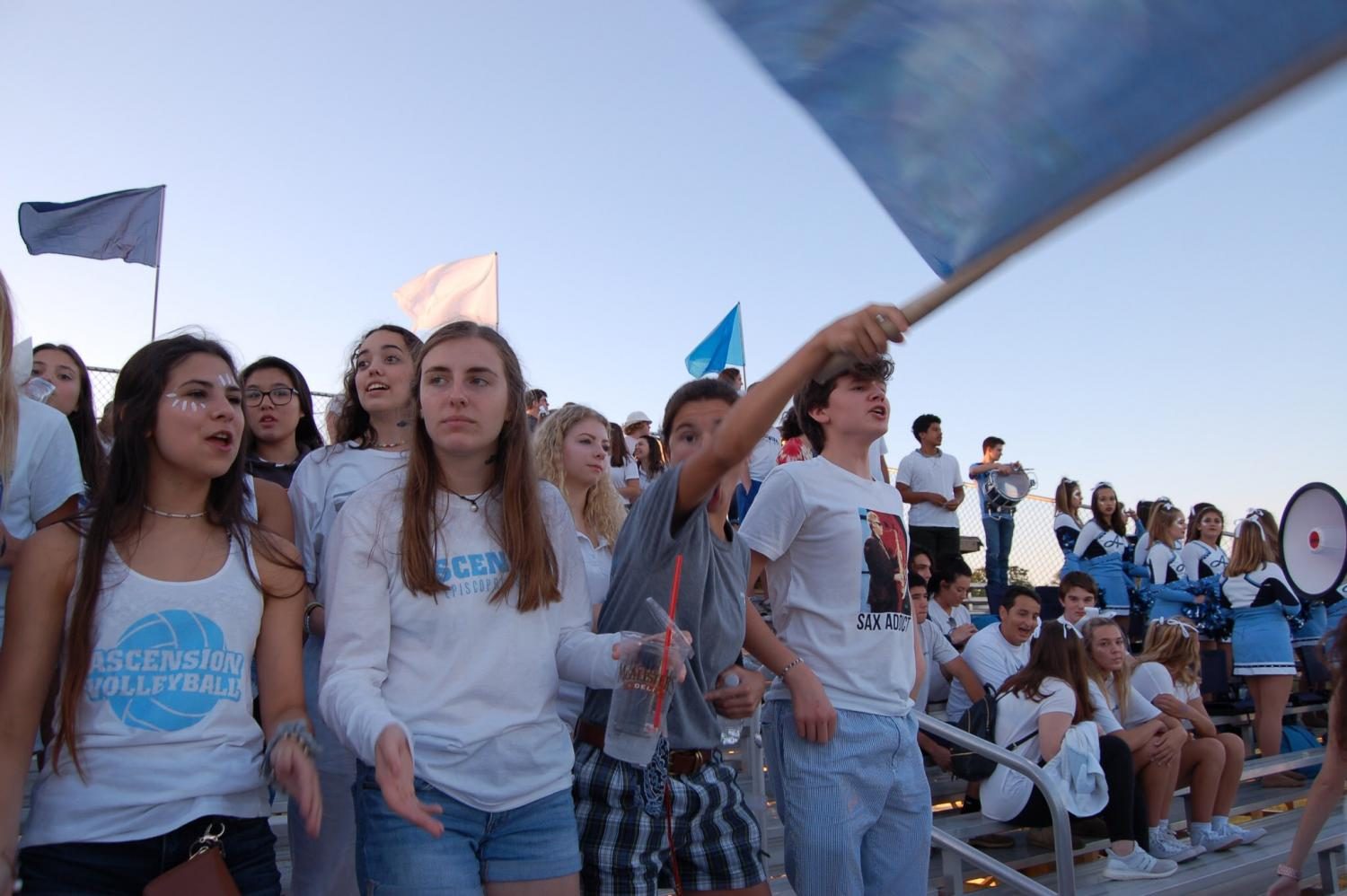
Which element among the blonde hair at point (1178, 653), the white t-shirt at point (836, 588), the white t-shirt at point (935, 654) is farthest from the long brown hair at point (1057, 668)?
the white t-shirt at point (836, 588)

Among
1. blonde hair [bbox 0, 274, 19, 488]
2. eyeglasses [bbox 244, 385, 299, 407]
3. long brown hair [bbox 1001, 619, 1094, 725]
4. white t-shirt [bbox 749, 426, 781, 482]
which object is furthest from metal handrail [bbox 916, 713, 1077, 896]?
white t-shirt [bbox 749, 426, 781, 482]

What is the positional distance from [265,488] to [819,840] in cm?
170

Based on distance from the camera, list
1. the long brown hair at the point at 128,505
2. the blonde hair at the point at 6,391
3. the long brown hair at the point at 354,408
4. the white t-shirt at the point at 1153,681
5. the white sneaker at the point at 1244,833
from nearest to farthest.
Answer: the long brown hair at the point at 128,505 < the blonde hair at the point at 6,391 < the long brown hair at the point at 354,408 < the white sneaker at the point at 1244,833 < the white t-shirt at the point at 1153,681

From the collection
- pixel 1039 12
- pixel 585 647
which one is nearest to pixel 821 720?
pixel 585 647

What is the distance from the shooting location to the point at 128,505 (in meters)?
2.27

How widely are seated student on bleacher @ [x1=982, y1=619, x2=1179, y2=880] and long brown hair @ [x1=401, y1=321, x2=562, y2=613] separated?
365cm

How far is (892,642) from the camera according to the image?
2947mm

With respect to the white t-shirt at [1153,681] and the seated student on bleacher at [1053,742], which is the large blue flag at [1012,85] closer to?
the seated student on bleacher at [1053,742]

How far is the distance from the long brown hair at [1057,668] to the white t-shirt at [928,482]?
3676 mm

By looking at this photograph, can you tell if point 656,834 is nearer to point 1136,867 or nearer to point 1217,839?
point 1136,867

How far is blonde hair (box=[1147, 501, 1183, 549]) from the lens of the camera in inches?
383

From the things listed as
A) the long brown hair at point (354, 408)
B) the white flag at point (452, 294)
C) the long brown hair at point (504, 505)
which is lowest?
the long brown hair at point (504, 505)

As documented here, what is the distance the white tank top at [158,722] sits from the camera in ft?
6.49

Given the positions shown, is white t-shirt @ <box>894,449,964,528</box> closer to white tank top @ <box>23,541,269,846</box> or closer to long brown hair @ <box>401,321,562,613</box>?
long brown hair @ <box>401,321,562,613</box>
